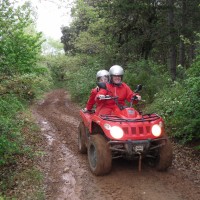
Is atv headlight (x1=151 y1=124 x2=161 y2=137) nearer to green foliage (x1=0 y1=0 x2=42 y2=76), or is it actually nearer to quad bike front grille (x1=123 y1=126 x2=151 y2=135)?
quad bike front grille (x1=123 y1=126 x2=151 y2=135)

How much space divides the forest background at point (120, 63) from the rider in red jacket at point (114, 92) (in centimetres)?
144

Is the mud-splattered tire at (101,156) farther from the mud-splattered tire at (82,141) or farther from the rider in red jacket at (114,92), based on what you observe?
the mud-splattered tire at (82,141)

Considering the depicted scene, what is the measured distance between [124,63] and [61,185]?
10.9 meters

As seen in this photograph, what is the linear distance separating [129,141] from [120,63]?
1080 centimetres

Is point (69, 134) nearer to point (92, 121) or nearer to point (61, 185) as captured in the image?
point (92, 121)

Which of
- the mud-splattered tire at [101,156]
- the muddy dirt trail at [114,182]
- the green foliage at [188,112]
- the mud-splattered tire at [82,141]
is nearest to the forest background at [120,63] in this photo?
the green foliage at [188,112]

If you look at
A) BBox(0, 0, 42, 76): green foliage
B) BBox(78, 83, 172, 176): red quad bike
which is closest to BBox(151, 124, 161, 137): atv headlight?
BBox(78, 83, 172, 176): red quad bike

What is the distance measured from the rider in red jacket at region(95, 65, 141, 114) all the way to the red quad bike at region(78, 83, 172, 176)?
1.84 ft

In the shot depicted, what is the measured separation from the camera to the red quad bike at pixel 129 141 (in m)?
5.63

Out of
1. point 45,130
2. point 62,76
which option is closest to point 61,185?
point 45,130

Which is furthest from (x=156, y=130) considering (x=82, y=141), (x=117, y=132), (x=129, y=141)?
(x=82, y=141)

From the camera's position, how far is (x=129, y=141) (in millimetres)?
5551

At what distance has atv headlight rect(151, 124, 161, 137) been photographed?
19.1 feet

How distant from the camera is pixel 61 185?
19.0 ft
